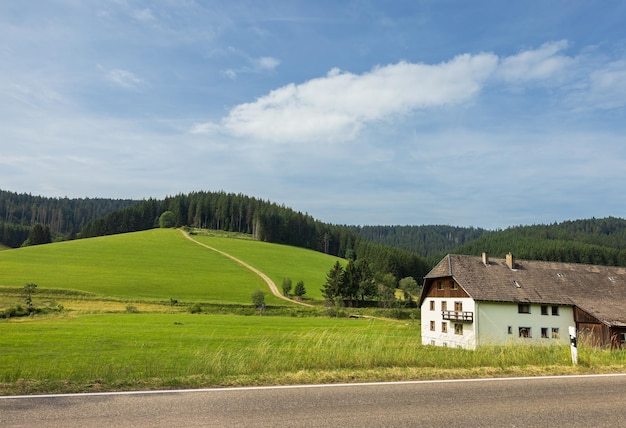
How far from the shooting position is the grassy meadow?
33.9ft

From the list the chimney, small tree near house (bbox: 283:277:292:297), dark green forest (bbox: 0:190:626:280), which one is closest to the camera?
the chimney

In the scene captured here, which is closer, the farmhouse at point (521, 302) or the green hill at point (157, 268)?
the farmhouse at point (521, 302)

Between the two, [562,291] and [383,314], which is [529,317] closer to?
[562,291]

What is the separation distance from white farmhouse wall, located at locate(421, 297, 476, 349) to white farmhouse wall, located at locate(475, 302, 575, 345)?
1.14 metres

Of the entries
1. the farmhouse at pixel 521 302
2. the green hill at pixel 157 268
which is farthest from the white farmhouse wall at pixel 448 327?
the green hill at pixel 157 268

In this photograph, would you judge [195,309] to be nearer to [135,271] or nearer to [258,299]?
[258,299]

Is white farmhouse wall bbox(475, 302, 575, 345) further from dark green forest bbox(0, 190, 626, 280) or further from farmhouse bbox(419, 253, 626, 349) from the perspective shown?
dark green forest bbox(0, 190, 626, 280)

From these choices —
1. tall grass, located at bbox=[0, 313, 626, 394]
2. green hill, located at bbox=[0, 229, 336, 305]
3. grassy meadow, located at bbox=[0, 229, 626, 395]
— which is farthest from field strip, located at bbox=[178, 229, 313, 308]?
tall grass, located at bbox=[0, 313, 626, 394]

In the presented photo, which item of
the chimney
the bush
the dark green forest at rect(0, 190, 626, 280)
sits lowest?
the bush

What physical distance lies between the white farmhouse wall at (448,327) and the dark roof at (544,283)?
7.56ft

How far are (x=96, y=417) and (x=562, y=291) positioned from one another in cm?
4931

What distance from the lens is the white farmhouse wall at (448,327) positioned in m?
44.0

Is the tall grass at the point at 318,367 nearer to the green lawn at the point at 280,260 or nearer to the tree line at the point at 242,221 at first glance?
the green lawn at the point at 280,260

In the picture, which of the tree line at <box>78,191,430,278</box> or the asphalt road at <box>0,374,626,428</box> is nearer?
the asphalt road at <box>0,374,626,428</box>
